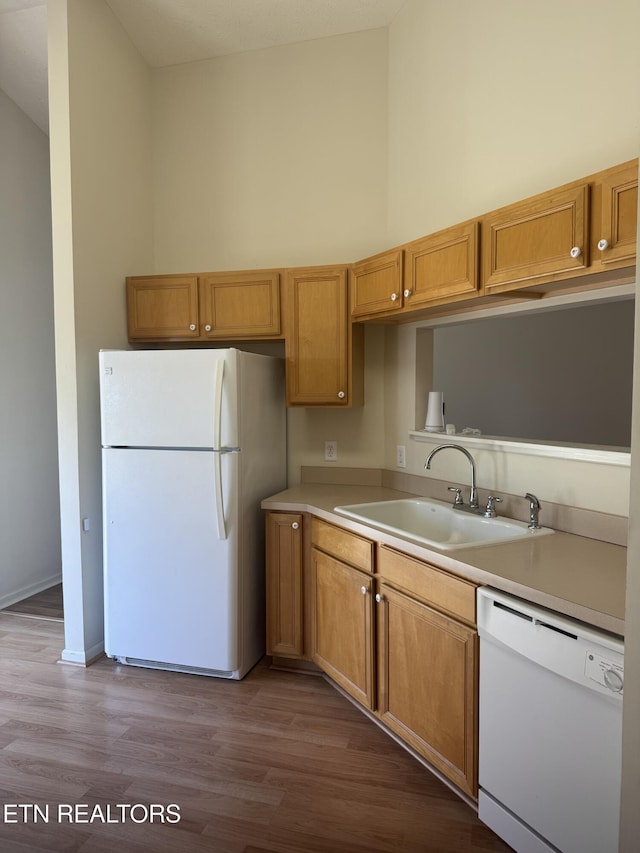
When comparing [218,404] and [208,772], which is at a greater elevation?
[218,404]

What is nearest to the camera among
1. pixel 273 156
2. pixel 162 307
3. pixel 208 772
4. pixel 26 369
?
pixel 208 772

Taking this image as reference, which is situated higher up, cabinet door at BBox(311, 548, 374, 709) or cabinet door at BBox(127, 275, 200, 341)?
cabinet door at BBox(127, 275, 200, 341)

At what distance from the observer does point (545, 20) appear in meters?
2.16

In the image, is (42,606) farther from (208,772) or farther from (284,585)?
(208,772)

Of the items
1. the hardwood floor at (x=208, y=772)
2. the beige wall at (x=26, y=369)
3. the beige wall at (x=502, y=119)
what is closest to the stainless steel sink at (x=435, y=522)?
the beige wall at (x=502, y=119)

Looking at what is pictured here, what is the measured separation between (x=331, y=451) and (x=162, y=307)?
1.29 m

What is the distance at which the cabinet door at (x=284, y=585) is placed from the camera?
9.41 feet

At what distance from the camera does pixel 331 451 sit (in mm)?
3406

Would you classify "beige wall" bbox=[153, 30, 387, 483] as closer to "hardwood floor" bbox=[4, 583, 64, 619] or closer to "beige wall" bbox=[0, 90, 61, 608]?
"beige wall" bbox=[0, 90, 61, 608]

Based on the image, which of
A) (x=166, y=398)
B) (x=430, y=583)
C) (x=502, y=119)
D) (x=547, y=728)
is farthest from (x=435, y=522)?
(x=502, y=119)

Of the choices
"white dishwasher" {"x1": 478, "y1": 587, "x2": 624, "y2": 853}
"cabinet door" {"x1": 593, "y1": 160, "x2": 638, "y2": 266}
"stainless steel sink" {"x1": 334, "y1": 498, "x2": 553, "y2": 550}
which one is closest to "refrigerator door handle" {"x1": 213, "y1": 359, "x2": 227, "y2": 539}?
"stainless steel sink" {"x1": 334, "y1": 498, "x2": 553, "y2": 550}

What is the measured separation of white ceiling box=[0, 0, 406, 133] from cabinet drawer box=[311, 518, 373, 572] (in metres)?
2.69

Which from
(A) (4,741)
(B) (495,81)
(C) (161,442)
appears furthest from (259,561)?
(B) (495,81)

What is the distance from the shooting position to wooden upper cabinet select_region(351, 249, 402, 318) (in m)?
2.63
